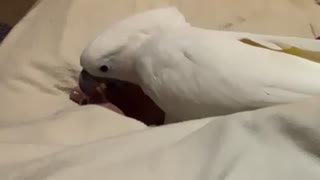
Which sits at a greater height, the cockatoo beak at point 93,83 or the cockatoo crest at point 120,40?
the cockatoo crest at point 120,40

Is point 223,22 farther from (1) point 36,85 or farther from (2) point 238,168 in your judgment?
(2) point 238,168

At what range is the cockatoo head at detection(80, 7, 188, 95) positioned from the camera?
98 centimetres

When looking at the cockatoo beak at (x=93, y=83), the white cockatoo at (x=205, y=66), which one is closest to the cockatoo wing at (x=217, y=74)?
the white cockatoo at (x=205, y=66)

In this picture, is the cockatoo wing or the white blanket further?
the cockatoo wing

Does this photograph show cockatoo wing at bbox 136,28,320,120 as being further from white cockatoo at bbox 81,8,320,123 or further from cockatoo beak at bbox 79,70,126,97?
cockatoo beak at bbox 79,70,126,97

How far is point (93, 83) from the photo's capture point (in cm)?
103

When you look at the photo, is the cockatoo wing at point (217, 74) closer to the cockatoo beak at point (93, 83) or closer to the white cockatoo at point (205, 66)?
the white cockatoo at point (205, 66)

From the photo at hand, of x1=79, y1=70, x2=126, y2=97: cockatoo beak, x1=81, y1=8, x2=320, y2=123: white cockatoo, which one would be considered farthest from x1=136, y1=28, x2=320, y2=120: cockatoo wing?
x1=79, y1=70, x2=126, y2=97: cockatoo beak

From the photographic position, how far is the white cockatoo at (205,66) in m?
0.81

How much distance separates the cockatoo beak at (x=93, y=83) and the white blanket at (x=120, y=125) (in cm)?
3

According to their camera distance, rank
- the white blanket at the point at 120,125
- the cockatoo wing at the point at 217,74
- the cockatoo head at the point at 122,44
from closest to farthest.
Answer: the white blanket at the point at 120,125 < the cockatoo wing at the point at 217,74 < the cockatoo head at the point at 122,44

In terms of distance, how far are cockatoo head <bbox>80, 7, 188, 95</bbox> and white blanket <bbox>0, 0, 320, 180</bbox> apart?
0.07 m

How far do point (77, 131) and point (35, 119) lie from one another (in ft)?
0.39

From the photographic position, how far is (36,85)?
105cm
